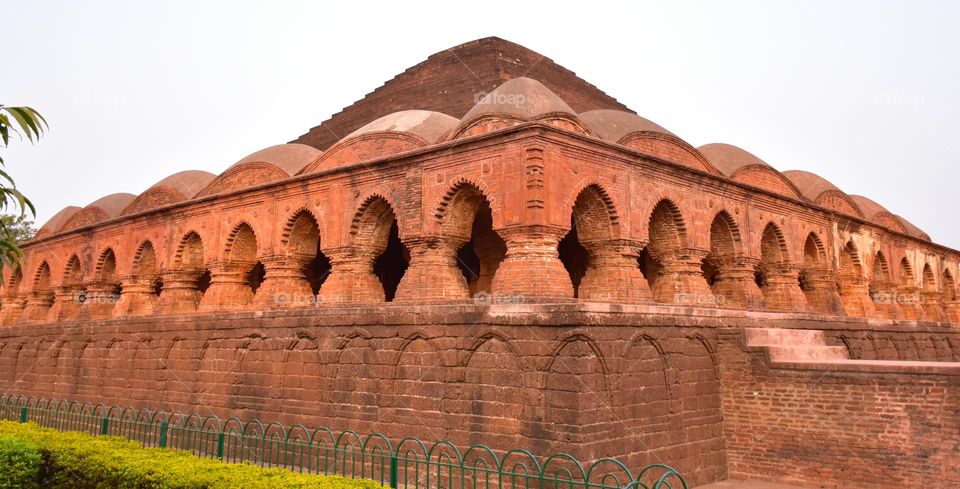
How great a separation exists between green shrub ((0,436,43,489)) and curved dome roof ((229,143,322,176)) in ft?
24.4

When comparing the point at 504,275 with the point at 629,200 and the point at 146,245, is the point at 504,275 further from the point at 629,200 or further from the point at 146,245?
the point at 146,245

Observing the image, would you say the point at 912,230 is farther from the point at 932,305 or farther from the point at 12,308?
the point at 12,308

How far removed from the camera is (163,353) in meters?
12.3

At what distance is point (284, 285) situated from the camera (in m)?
11.7

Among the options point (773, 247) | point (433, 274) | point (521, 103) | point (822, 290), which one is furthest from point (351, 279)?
point (822, 290)

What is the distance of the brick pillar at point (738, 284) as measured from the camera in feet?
38.0

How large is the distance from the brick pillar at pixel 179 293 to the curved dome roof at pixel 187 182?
6.81ft

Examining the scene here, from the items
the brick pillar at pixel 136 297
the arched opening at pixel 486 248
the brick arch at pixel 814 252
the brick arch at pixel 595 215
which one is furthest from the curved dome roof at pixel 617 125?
the brick pillar at pixel 136 297

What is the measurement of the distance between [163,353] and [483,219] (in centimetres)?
605

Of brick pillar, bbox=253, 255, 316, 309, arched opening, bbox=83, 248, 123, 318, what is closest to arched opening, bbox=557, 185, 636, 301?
brick pillar, bbox=253, 255, 316, 309

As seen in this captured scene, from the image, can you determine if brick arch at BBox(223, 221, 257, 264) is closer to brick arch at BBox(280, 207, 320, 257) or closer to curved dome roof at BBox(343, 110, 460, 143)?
brick arch at BBox(280, 207, 320, 257)

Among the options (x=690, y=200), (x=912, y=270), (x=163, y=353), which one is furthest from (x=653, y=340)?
(x=912, y=270)

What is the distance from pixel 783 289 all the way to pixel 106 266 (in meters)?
14.1

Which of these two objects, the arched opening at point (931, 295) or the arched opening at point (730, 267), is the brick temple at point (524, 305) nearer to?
the arched opening at point (730, 267)
